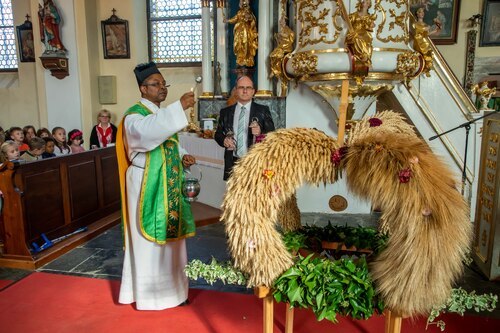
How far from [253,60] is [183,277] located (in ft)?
13.1

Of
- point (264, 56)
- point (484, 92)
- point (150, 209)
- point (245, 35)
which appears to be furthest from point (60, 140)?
point (484, 92)

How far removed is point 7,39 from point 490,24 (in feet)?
36.9

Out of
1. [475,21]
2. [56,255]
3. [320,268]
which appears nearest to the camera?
[320,268]

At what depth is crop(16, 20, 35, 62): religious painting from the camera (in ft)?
30.4

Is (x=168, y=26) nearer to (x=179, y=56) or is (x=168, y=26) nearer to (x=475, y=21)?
(x=179, y=56)

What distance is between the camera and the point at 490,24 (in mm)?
7391

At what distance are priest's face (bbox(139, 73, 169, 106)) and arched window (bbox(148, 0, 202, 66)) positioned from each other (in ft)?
21.1

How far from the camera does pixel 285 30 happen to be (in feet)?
17.2

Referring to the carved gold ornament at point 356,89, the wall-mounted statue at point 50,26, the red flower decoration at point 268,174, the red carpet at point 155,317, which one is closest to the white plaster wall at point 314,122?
the carved gold ornament at point 356,89

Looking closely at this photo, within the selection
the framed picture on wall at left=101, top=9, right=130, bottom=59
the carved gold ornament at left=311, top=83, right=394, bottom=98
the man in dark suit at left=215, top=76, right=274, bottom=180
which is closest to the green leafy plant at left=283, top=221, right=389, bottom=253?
the man in dark suit at left=215, top=76, right=274, bottom=180

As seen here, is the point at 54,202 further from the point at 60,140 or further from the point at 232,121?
the point at 232,121

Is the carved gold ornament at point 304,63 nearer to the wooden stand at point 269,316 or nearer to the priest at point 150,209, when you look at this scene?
the priest at point 150,209

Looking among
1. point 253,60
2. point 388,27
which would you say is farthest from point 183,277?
point 253,60

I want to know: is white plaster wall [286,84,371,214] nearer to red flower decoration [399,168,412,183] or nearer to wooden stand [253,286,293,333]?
wooden stand [253,286,293,333]
